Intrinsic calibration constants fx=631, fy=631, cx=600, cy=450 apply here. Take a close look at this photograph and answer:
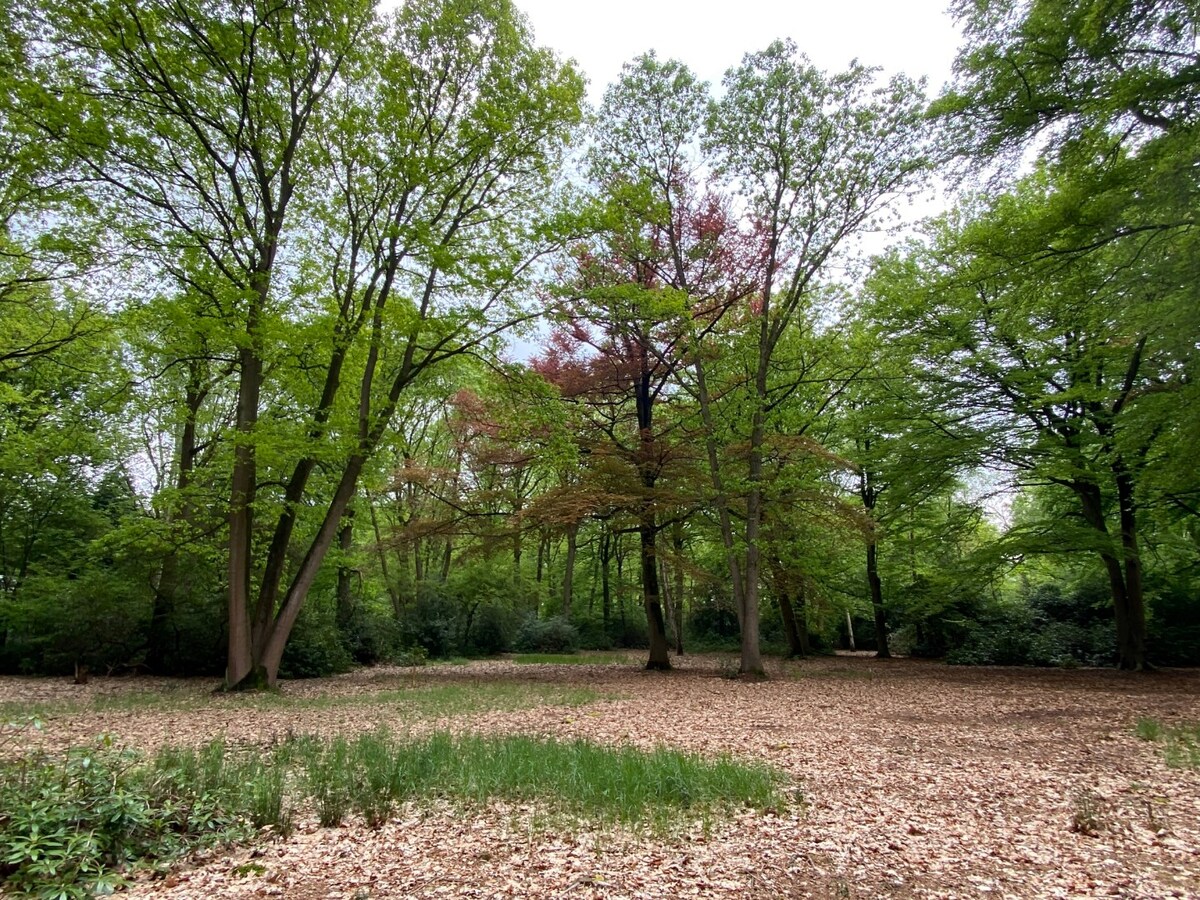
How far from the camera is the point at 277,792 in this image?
14.3 feet

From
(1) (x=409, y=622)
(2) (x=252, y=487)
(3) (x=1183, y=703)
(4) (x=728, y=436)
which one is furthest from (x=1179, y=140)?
(1) (x=409, y=622)

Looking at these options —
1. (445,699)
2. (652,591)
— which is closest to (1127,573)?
(652,591)

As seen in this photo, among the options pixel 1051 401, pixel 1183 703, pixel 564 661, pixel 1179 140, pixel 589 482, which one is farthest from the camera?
pixel 564 661

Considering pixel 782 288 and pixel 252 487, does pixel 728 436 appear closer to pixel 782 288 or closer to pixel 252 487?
pixel 782 288

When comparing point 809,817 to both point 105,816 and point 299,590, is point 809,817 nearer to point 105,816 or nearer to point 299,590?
point 105,816

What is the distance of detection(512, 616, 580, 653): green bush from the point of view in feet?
82.6

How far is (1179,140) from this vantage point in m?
8.04

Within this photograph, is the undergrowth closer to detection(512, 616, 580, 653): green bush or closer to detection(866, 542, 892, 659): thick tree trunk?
detection(866, 542, 892, 659): thick tree trunk

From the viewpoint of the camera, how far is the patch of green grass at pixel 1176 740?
567 centimetres

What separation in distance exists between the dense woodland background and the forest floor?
4652 mm

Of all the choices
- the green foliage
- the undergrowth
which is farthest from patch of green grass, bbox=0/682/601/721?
the green foliage

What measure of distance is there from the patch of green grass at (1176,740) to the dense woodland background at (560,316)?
4.35 metres

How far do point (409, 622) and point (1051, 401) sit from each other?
2018cm

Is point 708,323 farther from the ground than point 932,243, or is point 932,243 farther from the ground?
point 932,243
